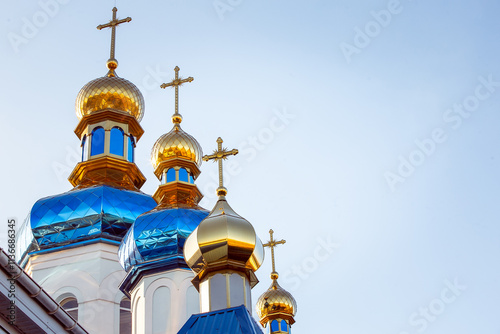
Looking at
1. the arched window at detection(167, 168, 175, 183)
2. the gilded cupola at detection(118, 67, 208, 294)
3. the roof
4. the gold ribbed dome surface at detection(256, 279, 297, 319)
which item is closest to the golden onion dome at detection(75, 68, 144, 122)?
the arched window at detection(167, 168, 175, 183)

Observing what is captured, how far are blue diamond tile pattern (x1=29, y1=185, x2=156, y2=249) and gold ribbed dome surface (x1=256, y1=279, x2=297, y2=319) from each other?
3.83 m

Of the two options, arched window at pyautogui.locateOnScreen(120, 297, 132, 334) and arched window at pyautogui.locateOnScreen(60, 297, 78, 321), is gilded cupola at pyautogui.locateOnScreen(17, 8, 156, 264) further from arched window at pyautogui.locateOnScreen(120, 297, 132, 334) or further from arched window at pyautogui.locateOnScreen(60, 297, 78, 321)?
Result: arched window at pyautogui.locateOnScreen(120, 297, 132, 334)

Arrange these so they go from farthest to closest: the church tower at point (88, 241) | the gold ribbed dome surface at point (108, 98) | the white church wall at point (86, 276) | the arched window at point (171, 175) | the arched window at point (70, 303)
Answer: the gold ribbed dome surface at point (108, 98) < the arched window at point (171, 175) < the arched window at point (70, 303) < the church tower at point (88, 241) < the white church wall at point (86, 276)

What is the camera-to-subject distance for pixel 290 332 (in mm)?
18953

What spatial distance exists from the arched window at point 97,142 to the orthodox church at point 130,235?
18 millimetres

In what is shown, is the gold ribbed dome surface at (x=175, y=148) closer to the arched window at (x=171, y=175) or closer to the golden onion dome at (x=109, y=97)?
the arched window at (x=171, y=175)

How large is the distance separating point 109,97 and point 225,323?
880cm

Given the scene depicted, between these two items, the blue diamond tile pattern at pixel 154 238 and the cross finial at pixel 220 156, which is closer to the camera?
the cross finial at pixel 220 156

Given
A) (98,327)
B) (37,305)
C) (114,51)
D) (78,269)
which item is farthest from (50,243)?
(37,305)

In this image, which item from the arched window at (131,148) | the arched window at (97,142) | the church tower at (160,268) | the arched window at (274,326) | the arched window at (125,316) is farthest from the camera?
the arched window at (274,326)

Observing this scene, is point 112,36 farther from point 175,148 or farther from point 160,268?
point 160,268

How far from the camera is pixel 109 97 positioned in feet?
59.4

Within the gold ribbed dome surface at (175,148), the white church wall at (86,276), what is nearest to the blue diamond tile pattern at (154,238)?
the white church wall at (86,276)

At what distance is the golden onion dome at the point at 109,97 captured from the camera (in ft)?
59.2
